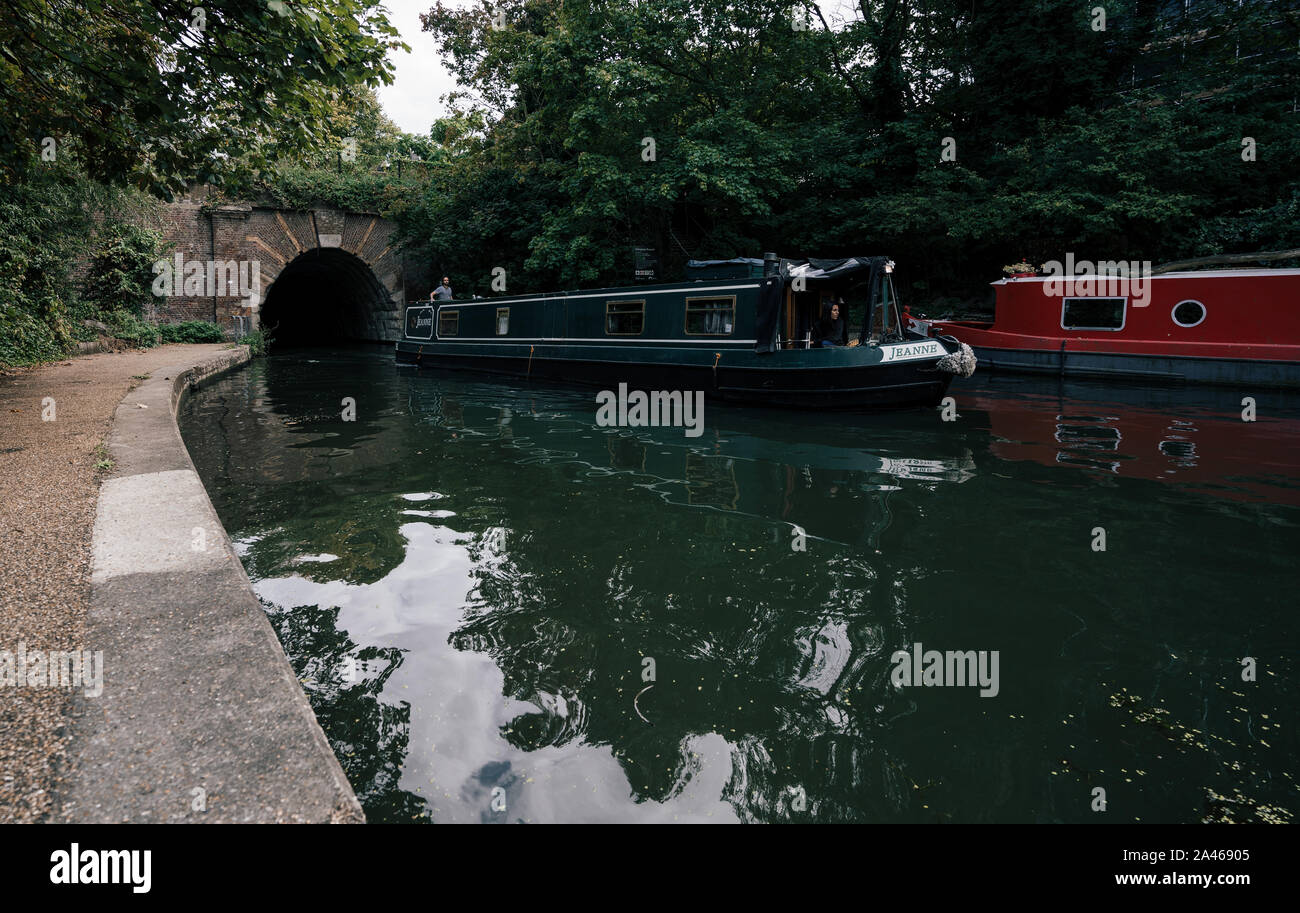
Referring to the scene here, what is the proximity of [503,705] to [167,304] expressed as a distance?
21.8m

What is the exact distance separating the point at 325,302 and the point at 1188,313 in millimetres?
30717

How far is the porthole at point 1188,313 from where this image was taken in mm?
12070

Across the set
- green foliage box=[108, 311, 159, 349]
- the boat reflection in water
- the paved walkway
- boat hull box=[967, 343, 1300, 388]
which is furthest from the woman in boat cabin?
green foliage box=[108, 311, 159, 349]

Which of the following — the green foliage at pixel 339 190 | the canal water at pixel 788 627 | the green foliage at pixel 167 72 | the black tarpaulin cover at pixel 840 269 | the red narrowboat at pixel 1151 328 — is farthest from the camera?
the green foliage at pixel 339 190

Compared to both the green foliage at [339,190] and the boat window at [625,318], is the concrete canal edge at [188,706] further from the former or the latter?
the green foliage at [339,190]

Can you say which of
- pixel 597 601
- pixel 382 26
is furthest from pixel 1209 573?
pixel 382 26

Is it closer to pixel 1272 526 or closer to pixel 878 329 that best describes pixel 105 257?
pixel 878 329

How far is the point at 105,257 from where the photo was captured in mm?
17594

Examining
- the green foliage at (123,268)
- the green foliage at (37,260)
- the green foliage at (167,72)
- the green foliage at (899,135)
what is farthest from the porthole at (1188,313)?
the green foliage at (123,268)

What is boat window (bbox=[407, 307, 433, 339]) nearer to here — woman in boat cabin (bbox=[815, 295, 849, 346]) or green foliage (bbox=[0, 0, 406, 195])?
green foliage (bbox=[0, 0, 406, 195])

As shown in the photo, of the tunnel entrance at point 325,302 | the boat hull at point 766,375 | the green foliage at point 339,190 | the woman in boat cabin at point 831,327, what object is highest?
the green foliage at point 339,190

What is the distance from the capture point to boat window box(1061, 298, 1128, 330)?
1312cm

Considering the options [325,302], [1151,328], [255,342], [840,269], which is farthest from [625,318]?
[325,302]

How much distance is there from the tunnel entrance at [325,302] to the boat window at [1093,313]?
2014 centimetres
